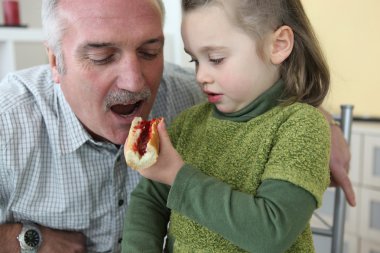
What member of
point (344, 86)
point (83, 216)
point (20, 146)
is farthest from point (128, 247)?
point (344, 86)

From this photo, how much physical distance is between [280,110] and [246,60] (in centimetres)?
13

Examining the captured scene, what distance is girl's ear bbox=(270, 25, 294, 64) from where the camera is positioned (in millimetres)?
962

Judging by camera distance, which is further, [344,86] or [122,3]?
[344,86]

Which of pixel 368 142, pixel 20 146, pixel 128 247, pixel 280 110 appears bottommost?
pixel 368 142

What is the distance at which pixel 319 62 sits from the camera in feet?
3.41

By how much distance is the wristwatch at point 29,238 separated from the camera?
131 centimetres

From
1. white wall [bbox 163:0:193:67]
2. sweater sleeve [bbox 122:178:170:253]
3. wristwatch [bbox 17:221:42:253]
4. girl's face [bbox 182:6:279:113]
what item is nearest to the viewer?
girl's face [bbox 182:6:279:113]

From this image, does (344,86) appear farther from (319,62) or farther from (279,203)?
(279,203)

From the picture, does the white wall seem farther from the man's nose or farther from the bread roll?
the bread roll

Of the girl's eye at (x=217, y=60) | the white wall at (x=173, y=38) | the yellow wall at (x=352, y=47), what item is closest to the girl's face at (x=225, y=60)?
the girl's eye at (x=217, y=60)

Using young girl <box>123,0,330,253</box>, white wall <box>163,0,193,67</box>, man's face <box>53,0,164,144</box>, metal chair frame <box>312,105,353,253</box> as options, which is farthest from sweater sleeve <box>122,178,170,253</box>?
white wall <box>163,0,193,67</box>

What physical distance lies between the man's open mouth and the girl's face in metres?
0.30

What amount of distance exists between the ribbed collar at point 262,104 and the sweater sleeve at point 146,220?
0.29 meters

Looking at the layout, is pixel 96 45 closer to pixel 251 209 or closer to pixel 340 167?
pixel 251 209
